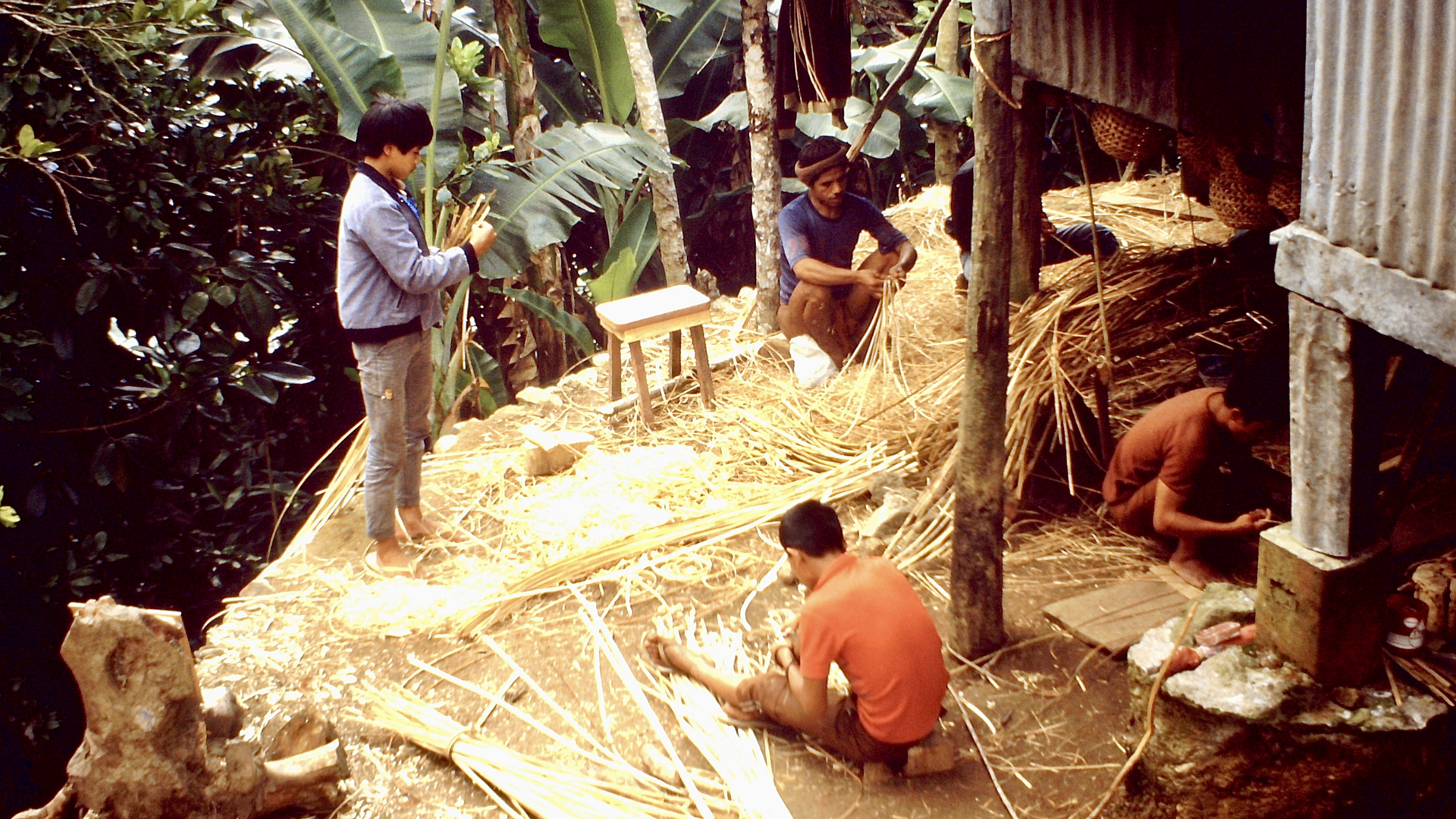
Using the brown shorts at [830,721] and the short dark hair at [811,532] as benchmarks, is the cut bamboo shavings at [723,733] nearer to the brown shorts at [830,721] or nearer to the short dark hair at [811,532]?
the brown shorts at [830,721]

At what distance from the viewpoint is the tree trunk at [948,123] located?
9.59 meters

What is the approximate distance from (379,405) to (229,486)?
2.20m

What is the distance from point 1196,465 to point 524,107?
5082 mm

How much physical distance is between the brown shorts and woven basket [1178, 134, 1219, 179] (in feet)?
6.82

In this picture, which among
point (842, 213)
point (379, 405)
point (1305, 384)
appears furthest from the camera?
point (842, 213)

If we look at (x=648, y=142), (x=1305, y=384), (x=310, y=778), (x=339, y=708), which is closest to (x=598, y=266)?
(x=648, y=142)

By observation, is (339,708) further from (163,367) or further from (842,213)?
(842,213)

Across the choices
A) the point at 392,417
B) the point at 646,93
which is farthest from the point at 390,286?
the point at 646,93

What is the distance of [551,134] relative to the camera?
6613mm

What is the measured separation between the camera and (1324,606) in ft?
8.09

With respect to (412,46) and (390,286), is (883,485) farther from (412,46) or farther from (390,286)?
(412,46)

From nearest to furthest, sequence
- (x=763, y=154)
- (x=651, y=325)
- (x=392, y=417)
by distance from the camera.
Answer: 1. (x=392, y=417)
2. (x=651, y=325)
3. (x=763, y=154)

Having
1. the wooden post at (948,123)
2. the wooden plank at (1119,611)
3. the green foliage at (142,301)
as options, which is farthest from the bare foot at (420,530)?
the wooden post at (948,123)

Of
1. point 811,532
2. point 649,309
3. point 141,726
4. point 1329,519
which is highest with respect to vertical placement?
point 649,309
